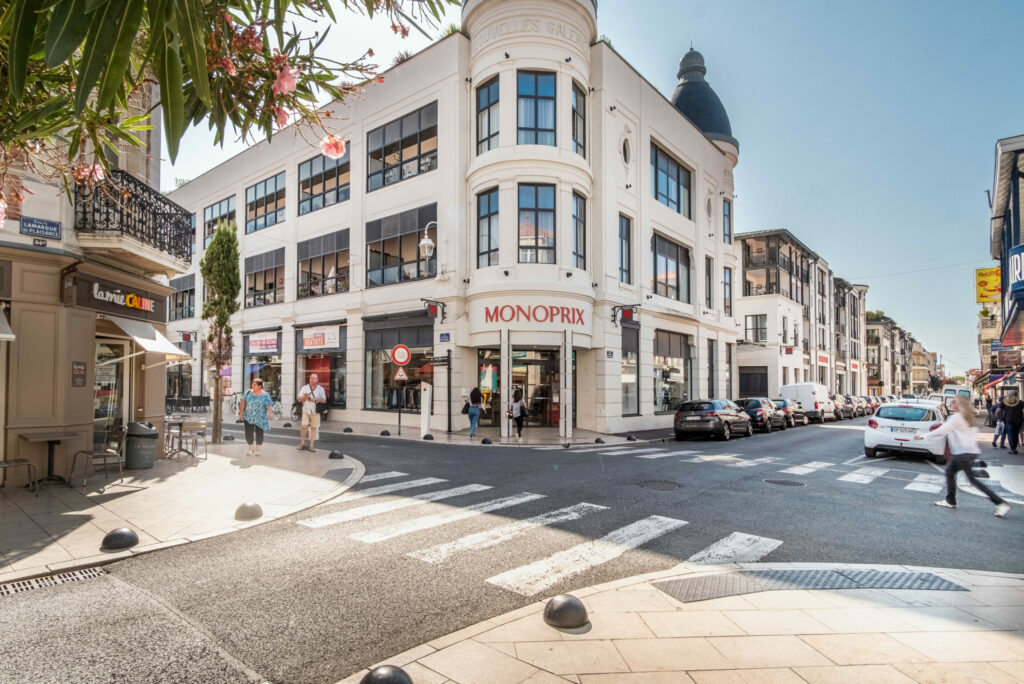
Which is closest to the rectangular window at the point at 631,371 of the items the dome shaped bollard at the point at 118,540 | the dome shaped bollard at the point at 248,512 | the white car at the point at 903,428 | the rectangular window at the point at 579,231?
the rectangular window at the point at 579,231

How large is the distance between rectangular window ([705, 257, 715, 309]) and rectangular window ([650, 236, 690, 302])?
223 cm

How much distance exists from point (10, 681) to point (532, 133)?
20.0m

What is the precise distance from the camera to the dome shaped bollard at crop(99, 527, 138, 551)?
6.01 metres

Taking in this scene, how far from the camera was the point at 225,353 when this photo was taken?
16.8 metres

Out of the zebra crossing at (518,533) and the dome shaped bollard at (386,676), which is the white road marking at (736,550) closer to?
the zebra crossing at (518,533)

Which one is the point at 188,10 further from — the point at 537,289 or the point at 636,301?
the point at 636,301

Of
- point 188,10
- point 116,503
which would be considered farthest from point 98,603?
point 188,10

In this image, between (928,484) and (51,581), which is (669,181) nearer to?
(928,484)

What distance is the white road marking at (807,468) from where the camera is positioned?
40.2ft

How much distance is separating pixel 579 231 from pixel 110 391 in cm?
1566

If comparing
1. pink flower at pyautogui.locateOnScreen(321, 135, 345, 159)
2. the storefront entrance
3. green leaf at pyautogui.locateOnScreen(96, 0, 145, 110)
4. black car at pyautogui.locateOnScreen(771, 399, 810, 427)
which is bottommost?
black car at pyautogui.locateOnScreen(771, 399, 810, 427)

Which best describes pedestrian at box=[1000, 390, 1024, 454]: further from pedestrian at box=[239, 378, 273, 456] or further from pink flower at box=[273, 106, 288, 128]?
pink flower at box=[273, 106, 288, 128]

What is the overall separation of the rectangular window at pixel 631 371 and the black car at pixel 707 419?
3030 mm

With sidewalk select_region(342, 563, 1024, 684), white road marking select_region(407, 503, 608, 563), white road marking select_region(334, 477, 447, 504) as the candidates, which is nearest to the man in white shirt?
white road marking select_region(334, 477, 447, 504)
